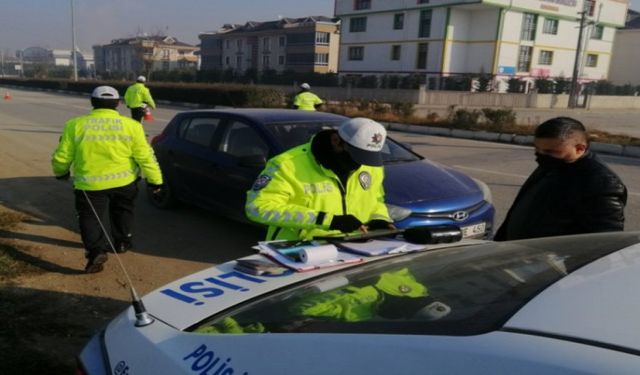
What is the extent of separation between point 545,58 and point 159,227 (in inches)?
2094

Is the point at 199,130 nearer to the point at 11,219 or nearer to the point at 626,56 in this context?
the point at 11,219

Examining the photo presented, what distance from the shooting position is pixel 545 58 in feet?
171

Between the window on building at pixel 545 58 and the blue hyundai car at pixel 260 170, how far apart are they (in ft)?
168

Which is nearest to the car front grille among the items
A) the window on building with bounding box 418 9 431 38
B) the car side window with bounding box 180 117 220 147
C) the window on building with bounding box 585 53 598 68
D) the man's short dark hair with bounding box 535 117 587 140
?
the man's short dark hair with bounding box 535 117 587 140

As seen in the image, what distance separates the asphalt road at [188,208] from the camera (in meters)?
5.65

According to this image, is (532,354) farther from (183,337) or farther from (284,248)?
(284,248)

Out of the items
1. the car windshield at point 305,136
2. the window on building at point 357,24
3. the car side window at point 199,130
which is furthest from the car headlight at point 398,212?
the window on building at point 357,24

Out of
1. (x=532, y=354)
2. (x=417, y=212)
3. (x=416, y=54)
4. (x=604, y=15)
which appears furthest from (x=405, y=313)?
(x=604, y=15)

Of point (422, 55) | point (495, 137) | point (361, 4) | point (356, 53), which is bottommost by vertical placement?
point (495, 137)

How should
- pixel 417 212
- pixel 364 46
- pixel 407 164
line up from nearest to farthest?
pixel 417 212, pixel 407 164, pixel 364 46

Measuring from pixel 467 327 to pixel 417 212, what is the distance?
3.37m

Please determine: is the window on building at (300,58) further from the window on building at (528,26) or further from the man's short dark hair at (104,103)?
the man's short dark hair at (104,103)

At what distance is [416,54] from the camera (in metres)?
50.4

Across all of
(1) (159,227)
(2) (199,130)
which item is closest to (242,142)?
(2) (199,130)
